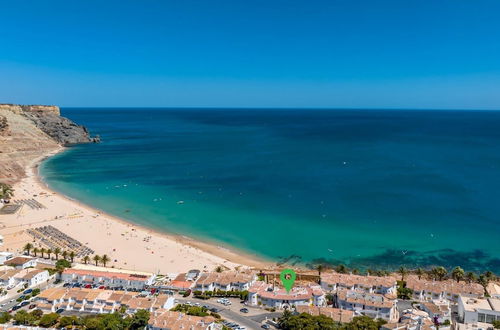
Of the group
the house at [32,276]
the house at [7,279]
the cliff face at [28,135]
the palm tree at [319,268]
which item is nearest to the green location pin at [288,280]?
the palm tree at [319,268]

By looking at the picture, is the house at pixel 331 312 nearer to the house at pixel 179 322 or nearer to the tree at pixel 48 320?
the house at pixel 179 322

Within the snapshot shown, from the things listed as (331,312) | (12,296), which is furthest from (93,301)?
(331,312)

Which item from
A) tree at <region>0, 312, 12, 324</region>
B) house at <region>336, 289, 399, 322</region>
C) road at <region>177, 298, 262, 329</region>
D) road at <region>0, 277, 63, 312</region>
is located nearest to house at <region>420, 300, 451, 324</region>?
house at <region>336, 289, 399, 322</region>

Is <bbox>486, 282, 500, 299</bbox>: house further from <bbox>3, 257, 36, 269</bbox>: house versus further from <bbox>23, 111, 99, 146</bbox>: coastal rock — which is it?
<bbox>23, 111, 99, 146</bbox>: coastal rock

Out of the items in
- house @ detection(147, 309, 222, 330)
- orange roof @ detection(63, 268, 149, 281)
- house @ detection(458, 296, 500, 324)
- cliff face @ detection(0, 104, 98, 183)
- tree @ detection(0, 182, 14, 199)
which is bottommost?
Answer: orange roof @ detection(63, 268, 149, 281)

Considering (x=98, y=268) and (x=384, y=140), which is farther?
(x=384, y=140)

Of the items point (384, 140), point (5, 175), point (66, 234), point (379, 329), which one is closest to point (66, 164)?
point (5, 175)

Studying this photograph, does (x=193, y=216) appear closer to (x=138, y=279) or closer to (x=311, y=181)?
(x=138, y=279)
